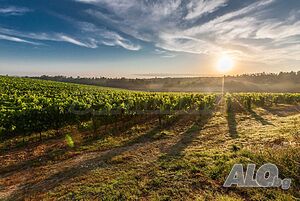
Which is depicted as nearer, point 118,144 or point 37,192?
point 37,192

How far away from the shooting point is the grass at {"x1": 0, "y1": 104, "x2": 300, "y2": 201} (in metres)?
6.58

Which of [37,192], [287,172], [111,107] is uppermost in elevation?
[111,107]

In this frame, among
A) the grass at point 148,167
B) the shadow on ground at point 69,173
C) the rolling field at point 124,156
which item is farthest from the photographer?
the shadow on ground at point 69,173

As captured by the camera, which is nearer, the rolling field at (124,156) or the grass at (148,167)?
the grass at (148,167)

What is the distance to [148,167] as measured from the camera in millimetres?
8539

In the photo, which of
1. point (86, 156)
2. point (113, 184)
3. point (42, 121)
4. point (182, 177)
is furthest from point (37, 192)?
point (42, 121)

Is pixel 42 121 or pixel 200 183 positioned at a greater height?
pixel 42 121

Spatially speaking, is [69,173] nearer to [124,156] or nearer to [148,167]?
[124,156]

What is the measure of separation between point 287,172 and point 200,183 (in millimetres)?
3082

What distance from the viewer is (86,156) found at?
10.1 meters

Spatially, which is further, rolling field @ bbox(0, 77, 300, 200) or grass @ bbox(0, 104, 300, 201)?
rolling field @ bbox(0, 77, 300, 200)

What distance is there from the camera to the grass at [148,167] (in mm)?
6578

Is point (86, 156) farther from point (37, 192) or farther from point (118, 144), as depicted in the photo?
point (37, 192)

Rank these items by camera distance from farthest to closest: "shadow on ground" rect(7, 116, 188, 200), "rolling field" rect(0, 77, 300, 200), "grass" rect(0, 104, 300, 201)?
1. "shadow on ground" rect(7, 116, 188, 200)
2. "rolling field" rect(0, 77, 300, 200)
3. "grass" rect(0, 104, 300, 201)
